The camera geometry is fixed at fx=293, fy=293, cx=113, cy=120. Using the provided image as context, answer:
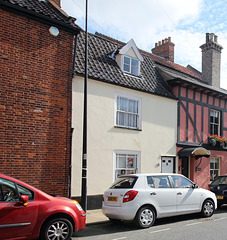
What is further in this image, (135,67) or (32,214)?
(135,67)

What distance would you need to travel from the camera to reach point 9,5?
895 centimetres

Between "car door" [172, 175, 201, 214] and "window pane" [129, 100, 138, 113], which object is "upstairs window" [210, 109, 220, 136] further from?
"car door" [172, 175, 201, 214]

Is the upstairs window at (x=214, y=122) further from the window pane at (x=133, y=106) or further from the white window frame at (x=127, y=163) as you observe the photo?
the white window frame at (x=127, y=163)

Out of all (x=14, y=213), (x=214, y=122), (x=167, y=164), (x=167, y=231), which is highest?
(x=214, y=122)

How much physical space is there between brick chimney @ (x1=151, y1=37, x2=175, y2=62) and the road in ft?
49.8

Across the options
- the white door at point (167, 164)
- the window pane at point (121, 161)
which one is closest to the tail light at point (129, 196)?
the window pane at point (121, 161)

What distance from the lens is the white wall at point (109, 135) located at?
11289mm

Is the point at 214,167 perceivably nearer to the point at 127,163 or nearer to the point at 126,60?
the point at 127,163

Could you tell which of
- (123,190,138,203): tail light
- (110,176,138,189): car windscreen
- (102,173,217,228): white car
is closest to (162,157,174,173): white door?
(102,173,217,228): white car

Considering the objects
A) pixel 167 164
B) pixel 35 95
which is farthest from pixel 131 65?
pixel 35 95

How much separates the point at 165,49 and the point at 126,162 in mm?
12505

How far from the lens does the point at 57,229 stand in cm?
627

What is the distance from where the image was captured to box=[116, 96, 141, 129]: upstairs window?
12994 mm

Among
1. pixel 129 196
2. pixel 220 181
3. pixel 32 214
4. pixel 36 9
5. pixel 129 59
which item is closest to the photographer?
pixel 32 214
